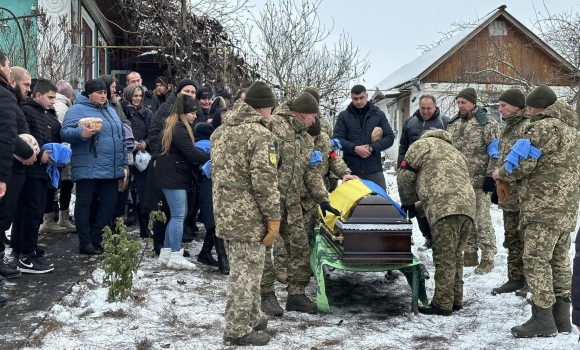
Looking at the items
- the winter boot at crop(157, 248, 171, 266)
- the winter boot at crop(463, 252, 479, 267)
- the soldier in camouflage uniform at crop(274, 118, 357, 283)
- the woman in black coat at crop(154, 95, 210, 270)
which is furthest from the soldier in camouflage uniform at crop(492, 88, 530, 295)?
the winter boot at crop(157, 248, 171, 266)

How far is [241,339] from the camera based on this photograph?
4.46 m

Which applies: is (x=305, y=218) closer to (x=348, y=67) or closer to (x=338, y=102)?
(x=338, y=102)

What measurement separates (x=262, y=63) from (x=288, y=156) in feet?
42.0

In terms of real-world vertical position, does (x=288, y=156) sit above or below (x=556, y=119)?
below

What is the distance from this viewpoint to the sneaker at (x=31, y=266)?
19.9 ft

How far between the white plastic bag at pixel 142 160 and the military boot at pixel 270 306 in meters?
2.92

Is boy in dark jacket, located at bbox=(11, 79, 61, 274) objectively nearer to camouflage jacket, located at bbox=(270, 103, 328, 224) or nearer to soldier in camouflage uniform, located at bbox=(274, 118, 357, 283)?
soldier in camouflage uniform, located at bbox=(274, 118, 357, 283)

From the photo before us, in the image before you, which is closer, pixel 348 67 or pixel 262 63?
pixel 262 63

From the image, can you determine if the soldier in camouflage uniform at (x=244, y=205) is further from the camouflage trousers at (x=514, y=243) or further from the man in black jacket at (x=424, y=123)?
the man in black jacket at (x=424, y=123)

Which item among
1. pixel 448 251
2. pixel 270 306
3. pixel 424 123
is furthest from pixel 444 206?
pixel 424 123

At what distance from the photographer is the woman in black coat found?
6.51 m

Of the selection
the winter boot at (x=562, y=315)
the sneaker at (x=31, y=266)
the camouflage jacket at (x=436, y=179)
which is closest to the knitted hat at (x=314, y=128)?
the camouflage jacket at (x=436, y=179)

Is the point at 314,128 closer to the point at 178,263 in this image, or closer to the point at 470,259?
the point at 178,263

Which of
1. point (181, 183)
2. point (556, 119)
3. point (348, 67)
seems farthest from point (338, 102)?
point (556, 119)
